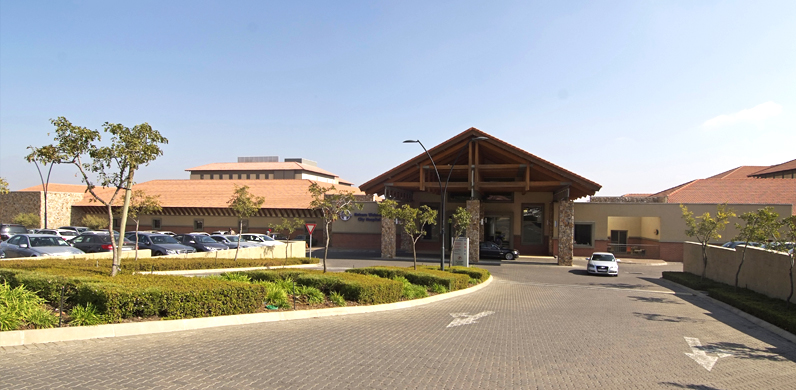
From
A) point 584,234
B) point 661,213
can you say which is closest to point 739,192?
point 661,213

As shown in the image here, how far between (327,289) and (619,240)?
118ft

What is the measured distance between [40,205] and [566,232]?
4715 centimetres

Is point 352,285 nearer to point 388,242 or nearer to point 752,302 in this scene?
point 752,302

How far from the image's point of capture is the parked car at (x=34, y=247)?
1970 cm

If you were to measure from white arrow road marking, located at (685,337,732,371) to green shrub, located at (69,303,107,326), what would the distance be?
1005 centimetres

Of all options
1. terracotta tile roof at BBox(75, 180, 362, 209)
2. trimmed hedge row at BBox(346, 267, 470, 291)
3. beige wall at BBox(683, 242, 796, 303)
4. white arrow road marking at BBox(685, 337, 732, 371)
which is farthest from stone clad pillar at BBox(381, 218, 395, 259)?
white arrow road marking at BBox(685, 337, 732, 371)

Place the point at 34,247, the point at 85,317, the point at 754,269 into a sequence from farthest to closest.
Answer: the point at 34,247 → the point at 754,269 → the point at 85,317

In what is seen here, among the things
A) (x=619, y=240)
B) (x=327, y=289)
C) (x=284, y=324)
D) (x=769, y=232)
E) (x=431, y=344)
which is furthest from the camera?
(x=619, y=240)

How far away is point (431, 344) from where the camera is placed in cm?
928

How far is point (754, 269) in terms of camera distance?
19.1 metres

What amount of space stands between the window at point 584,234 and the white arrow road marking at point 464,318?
28.7 m

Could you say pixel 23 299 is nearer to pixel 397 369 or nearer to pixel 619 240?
pixel 397 369

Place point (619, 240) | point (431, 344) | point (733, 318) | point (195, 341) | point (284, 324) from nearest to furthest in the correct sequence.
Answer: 1. point (195, 341)
2. point (431, 344)
3. point (284, 324)
4. point (733, 318)
5. point (619, 240)

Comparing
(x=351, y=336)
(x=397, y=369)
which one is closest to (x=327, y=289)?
(x=351, y=336)
